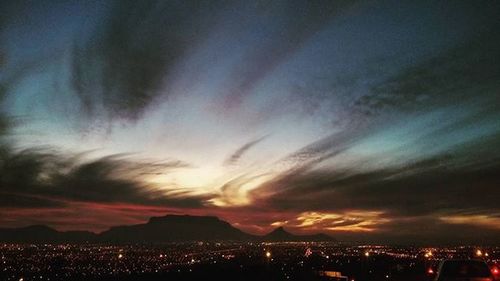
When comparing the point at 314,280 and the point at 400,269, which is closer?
the point at 314,280

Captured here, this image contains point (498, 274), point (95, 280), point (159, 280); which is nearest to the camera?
point (498, 274)

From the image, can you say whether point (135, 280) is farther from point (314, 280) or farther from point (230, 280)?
point (314, 280)

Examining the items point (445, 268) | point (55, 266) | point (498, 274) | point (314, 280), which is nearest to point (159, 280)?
point (314, 280)

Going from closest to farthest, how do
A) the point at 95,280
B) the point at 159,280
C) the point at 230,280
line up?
1. the point at 230,280
2. the point at 159,280
3. the point at 95,280

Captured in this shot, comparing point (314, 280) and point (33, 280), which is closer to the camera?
point (314, 280)

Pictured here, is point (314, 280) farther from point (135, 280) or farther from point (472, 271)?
point (135, 280)

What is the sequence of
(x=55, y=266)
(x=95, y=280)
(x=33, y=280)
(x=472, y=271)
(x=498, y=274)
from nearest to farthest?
(x=472, y=271) → (x=498, y=274) → (x=95, y=280) → (x=33, y=280) → (x=55, y=266)

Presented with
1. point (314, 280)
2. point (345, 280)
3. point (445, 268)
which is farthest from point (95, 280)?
point (445, 268)

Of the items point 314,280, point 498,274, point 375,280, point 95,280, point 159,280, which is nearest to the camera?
point 498,274
